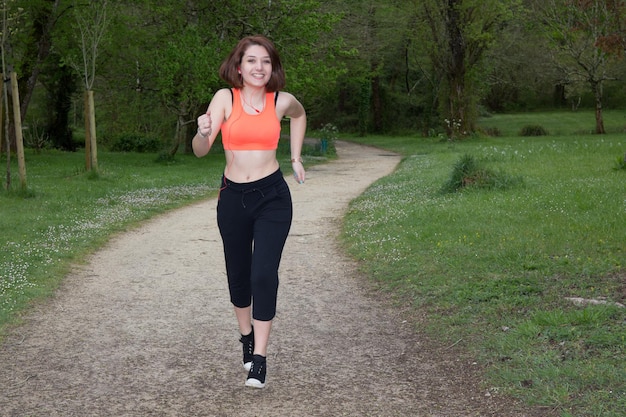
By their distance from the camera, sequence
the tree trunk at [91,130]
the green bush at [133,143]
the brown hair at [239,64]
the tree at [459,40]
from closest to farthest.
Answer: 1. the brown hair at [239,64]
2. the tree trunk at [91,130]
3. the tree at [459,40]
4. the green bush at [133,143]

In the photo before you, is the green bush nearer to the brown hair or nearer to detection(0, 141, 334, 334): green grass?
detection(0, 141, 334, 334): green grass

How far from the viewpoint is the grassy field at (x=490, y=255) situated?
5.31 m

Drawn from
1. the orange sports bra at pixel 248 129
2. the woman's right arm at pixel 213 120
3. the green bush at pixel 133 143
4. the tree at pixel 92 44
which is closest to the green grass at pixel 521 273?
the orange sports bra at pixel 248 129

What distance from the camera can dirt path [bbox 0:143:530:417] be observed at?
4836mm

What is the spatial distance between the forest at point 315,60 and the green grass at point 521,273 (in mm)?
7473

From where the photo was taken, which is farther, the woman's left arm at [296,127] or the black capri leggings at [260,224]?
the woman's left arm at [296,127]

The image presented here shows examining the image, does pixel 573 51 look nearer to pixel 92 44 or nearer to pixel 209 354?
pixel 92 44

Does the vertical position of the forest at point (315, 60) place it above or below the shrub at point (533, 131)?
above

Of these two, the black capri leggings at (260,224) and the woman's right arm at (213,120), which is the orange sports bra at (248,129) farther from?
the black capri leggings at (260,224)

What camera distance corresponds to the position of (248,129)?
4.94 metres

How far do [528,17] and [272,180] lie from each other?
147ft

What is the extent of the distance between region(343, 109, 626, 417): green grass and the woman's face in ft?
8.34

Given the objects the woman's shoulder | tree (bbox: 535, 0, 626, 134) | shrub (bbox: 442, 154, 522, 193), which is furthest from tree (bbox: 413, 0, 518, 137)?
the woman's shoulder

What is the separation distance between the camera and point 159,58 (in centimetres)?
2686
